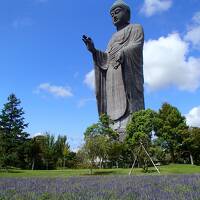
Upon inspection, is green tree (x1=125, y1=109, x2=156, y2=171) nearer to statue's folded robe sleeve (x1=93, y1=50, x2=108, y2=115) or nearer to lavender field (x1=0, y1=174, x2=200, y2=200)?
statue's folded robe sleeve (x1=93, y1=50, x2=108, y2=115)

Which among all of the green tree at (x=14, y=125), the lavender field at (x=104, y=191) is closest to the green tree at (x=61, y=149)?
the green tree at (x=14, y=125)

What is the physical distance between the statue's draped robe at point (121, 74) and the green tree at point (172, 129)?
10505mm

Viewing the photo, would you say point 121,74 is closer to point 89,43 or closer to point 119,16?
point 89,43

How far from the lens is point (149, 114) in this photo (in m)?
52.0

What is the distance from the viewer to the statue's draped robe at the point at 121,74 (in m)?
67.7

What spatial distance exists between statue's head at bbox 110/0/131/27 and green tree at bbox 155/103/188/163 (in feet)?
61.8

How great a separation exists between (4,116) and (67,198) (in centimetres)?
7098

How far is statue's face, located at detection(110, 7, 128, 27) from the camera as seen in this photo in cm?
7319

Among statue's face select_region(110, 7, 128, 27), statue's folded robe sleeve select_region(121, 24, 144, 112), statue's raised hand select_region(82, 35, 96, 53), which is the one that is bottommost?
statue's folded robe sleeve select_region(121, 24, 144, 112)

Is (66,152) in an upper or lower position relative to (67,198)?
upper

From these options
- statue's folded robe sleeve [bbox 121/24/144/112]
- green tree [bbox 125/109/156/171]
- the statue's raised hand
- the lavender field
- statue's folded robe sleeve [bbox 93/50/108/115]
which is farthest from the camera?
statue's folded robe sleeve [bbox 93/50/108/115]

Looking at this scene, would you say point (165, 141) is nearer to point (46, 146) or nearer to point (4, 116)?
point (46, 146)

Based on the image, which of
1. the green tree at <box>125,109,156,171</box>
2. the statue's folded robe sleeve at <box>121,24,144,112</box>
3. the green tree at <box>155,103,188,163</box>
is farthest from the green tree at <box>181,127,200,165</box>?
the green tree at <box>125,109,156,171</box>

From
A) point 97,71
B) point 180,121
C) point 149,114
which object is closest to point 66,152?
point 97,71
